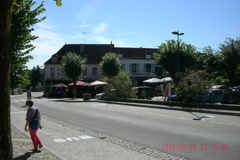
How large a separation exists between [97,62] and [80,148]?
156ft

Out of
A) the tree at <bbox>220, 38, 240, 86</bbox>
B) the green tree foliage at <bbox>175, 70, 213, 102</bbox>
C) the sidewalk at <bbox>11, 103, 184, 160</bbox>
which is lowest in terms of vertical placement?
the sidewalk at <bbox>11, 103, 184, 160</bbox>

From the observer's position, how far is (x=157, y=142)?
26.4 ft

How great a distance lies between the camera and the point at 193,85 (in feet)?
60.8

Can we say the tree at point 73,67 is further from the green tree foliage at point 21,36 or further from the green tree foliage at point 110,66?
the green tree foliage at point 21,36

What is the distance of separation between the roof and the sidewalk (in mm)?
45797

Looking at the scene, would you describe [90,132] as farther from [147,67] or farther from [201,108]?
[147,67]

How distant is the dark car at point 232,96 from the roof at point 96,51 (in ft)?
125

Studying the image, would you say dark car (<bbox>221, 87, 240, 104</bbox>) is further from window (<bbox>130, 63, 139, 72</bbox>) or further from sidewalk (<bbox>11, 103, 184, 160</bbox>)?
window (<bbox>130, 63, 139, 72</bbox>)

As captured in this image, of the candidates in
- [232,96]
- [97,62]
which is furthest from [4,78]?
[97,62]

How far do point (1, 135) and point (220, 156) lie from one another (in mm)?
5017

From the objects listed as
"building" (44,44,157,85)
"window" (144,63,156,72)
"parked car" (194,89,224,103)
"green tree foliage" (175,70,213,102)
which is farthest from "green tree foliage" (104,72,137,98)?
"window" (144,63,156,72)

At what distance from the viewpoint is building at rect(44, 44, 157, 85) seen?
53.9 meters
